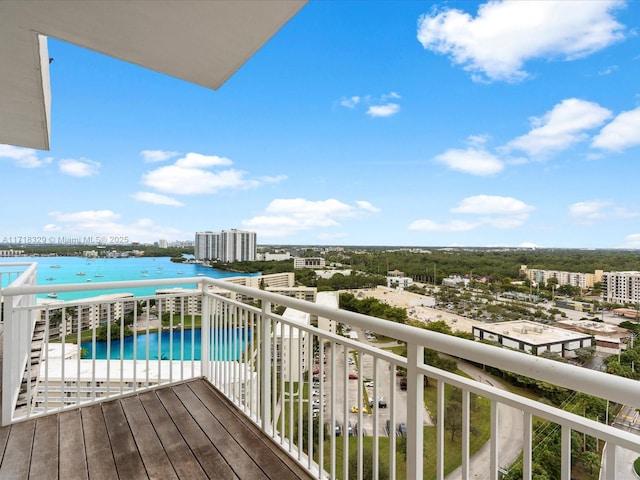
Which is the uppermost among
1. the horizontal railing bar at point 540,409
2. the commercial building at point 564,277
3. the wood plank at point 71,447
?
the commercial building at point 564,277

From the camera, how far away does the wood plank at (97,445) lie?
2133mm

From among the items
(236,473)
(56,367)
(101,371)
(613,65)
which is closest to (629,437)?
(236,473)

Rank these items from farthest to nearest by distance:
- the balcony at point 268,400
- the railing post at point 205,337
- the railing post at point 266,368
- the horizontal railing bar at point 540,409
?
the railing post at point 205,337
the railing post at point 266,368
the balcony at point 268,400
the horizontal railing bar at point 540,409

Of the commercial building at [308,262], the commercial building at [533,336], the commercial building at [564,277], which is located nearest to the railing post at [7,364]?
the commercial building at [533,336]

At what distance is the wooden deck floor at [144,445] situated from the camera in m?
Result: 2.14

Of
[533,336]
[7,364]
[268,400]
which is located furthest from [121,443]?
[533,336]

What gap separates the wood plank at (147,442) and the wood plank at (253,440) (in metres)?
0.48

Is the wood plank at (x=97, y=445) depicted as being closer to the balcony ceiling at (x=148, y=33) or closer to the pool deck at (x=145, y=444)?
the pool deck at (x=145, y=444)

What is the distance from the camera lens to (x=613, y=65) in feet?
23.6

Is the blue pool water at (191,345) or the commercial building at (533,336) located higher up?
the commercial building at (533,336)

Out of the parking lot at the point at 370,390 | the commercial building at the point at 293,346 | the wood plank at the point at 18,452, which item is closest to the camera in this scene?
the parking lot at the point at 370,390

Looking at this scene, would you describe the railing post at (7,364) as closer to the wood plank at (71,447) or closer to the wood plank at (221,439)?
the wood plank at (71,447)

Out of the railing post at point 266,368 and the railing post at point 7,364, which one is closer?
the railing post at point 266,368

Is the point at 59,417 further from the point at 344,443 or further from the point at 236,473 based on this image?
the point at 344,443
